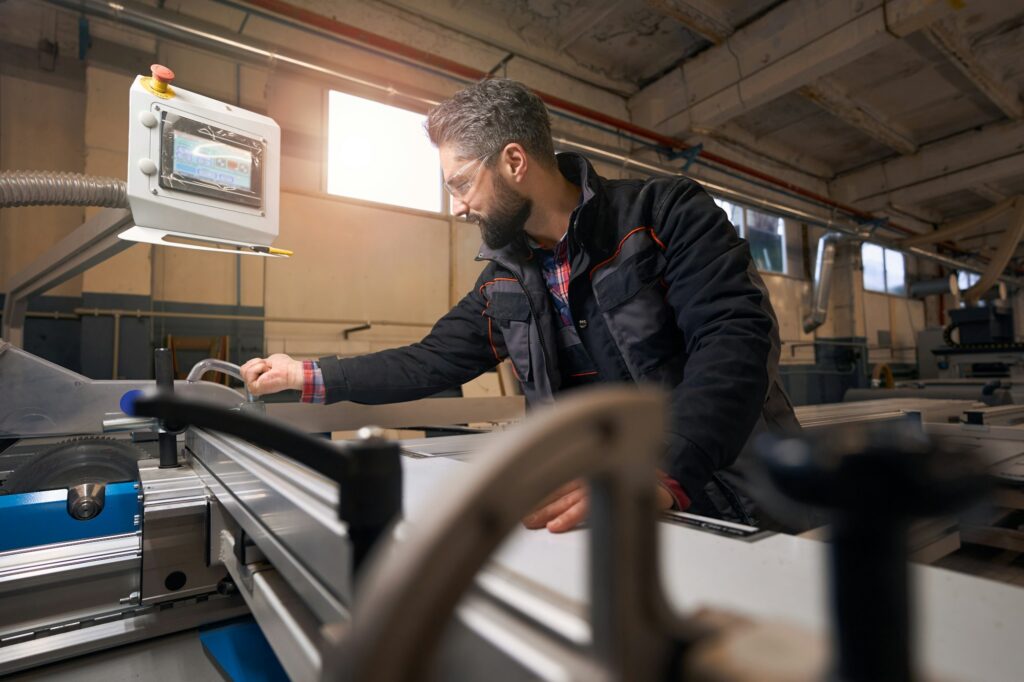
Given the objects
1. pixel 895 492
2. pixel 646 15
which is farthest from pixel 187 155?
pixel 646 15

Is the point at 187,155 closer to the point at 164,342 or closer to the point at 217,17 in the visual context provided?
the point at 164,342

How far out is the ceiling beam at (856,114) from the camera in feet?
14.2

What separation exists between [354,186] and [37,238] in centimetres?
175

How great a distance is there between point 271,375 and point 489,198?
624 millimetres

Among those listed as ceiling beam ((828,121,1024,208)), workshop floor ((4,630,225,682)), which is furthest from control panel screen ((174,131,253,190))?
ceiling beam ((828,121,1024,208))

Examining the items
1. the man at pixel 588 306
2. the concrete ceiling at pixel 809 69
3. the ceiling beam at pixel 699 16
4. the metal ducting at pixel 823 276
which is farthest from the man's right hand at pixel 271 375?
the metal ducting at pixel 823 276

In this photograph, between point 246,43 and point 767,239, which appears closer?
point 246,43

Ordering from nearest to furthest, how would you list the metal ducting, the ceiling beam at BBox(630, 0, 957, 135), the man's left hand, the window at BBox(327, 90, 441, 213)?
the man's left hand
the ceiling beam at BBox(630, 0, 957, 135)
the window at BBox(327, 90, 441, 213)
the metal ducting

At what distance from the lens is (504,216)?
1234mm

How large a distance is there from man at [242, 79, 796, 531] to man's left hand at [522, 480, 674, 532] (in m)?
0.24

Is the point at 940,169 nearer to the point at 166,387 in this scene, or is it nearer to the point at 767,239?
the point at 767,239

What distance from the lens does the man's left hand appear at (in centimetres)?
Answer: 50

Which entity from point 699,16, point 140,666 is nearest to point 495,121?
point 140,666

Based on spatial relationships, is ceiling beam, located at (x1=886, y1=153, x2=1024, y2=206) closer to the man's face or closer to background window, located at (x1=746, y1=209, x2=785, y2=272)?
background window, located at (x1=746, y1=209, x2=785, y2=272)
